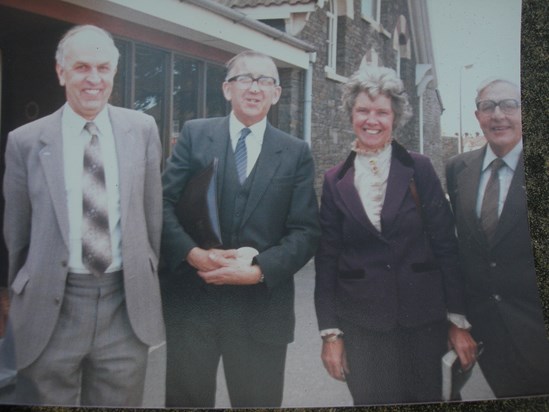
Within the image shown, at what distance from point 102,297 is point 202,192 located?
66 centimetres

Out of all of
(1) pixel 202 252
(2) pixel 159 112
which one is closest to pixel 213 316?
(1) pixel 202 252

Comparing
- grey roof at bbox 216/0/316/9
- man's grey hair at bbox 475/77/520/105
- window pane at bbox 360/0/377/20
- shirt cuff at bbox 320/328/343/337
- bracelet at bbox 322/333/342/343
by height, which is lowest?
bracelet at bbox 322/333/342/343

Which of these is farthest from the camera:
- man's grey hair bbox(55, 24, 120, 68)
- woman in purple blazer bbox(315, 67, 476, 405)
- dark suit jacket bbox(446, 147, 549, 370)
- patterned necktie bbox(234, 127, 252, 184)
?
dark suit jacket bbox(446, 147, 549, 370)

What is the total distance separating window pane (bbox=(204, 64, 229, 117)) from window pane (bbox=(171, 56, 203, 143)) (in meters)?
0.05

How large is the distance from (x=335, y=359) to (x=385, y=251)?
569 mm

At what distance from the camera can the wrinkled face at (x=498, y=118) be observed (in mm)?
2936

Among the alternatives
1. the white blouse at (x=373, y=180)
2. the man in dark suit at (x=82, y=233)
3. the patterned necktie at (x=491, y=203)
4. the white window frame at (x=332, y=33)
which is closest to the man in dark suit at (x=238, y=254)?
the man in dark suit at (x=82, y=233)

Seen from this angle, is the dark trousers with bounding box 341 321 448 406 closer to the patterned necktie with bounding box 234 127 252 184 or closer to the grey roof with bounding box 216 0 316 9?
the patterned necktie with bounding box 234 127 252 184

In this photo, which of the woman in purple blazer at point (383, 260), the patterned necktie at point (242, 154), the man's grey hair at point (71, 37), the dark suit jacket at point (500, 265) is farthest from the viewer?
the dark suit jacket at point (500, 265)

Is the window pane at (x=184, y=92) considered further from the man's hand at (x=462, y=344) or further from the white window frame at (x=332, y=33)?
the man's hand at (x=462, y=344)

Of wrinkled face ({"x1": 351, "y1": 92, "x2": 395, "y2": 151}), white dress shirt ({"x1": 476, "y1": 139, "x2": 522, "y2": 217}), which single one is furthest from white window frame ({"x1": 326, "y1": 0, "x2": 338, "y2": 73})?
white dress shirt ({"x1": 476, "y1": 139, "x2": 522, "y2": 217})

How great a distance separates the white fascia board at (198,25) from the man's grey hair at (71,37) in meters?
0.09

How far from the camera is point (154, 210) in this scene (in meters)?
2.67

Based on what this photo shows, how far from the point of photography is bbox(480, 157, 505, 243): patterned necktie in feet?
9.73
